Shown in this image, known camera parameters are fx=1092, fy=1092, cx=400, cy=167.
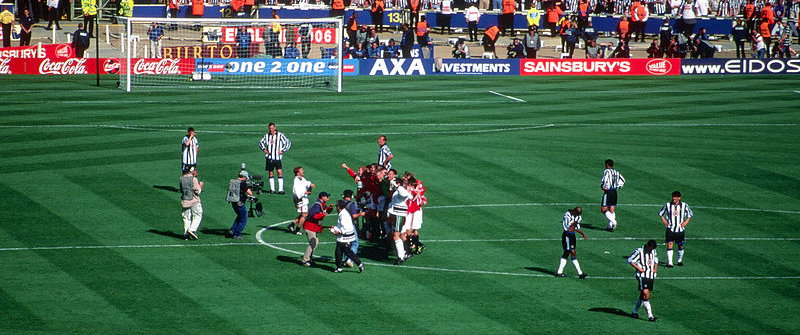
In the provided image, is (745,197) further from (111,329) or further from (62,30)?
(62,30)

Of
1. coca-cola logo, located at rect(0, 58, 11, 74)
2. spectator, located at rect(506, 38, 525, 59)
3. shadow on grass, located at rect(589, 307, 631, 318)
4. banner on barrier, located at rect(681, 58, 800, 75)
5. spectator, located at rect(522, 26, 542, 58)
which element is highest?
spectator, located at rect(522, 26, 542, 58)

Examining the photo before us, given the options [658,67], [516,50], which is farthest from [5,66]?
[658,67]

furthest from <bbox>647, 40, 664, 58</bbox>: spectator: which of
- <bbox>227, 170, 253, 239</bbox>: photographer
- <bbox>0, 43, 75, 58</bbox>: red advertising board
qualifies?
<bbox>227, 170, 253, 239</bbox>: photographer

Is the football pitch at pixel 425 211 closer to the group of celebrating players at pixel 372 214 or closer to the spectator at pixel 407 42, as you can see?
the group of celebrating players at pixel 372 214

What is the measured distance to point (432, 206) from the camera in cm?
3219

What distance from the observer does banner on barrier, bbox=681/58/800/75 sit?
63.8 m

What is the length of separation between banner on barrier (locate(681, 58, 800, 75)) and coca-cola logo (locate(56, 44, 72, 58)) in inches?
1380

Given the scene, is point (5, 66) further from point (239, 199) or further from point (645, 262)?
point (645, 262)

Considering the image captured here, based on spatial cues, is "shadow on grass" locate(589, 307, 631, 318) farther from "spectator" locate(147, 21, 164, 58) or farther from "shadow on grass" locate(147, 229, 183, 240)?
"spectator" locate(147, 21, 164, 58)

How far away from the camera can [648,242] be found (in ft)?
75.9

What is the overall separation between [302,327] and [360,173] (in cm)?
754

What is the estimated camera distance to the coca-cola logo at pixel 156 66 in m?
57.6

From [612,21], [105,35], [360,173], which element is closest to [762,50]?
[612,21]

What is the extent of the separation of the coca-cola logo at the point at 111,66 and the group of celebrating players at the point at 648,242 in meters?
35.6
